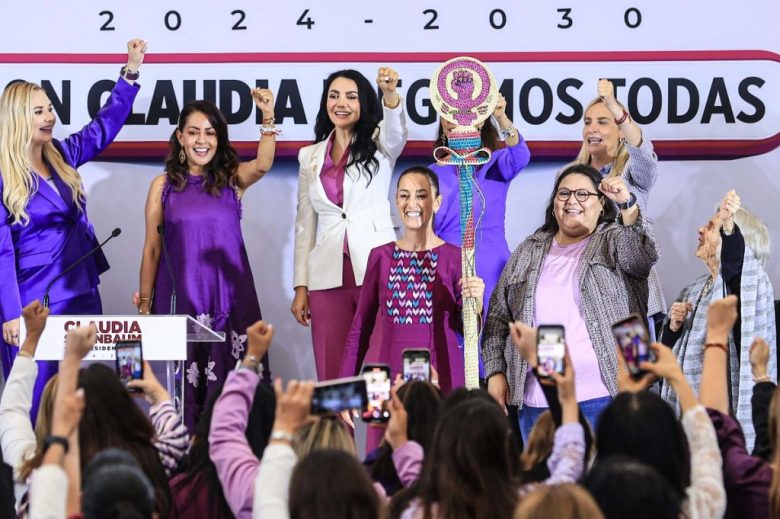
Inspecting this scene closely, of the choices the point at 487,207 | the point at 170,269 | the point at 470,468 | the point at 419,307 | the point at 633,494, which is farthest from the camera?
the point at 487,207

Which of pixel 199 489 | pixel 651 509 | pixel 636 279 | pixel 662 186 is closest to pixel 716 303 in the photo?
pixel 651 509

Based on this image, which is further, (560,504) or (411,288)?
(411,288)

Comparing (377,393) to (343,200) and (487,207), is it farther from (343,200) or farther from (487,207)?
(343,200)

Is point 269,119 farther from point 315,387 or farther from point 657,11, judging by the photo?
point 315,387

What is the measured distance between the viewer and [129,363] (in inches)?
144

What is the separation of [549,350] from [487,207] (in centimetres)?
266

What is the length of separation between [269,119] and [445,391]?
1.58 meters

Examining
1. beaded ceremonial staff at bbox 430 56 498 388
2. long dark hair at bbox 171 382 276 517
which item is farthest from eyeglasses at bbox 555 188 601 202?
long dark hair at bbox 171 382 276 517

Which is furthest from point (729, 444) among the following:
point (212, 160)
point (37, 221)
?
point (37, 221)

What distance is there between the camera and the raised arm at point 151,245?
5.98 metres

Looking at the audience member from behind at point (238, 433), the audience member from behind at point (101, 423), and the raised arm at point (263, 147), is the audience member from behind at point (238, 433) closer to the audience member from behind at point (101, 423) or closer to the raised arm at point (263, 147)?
the audience member from behind at point (101, 423)

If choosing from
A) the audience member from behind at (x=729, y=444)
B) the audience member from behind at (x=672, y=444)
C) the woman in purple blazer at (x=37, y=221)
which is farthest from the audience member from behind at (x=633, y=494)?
the woman in purple blazer at (x=37, y=221)

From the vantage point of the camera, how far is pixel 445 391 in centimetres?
518

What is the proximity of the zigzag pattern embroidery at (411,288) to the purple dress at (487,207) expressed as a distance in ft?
2.18
